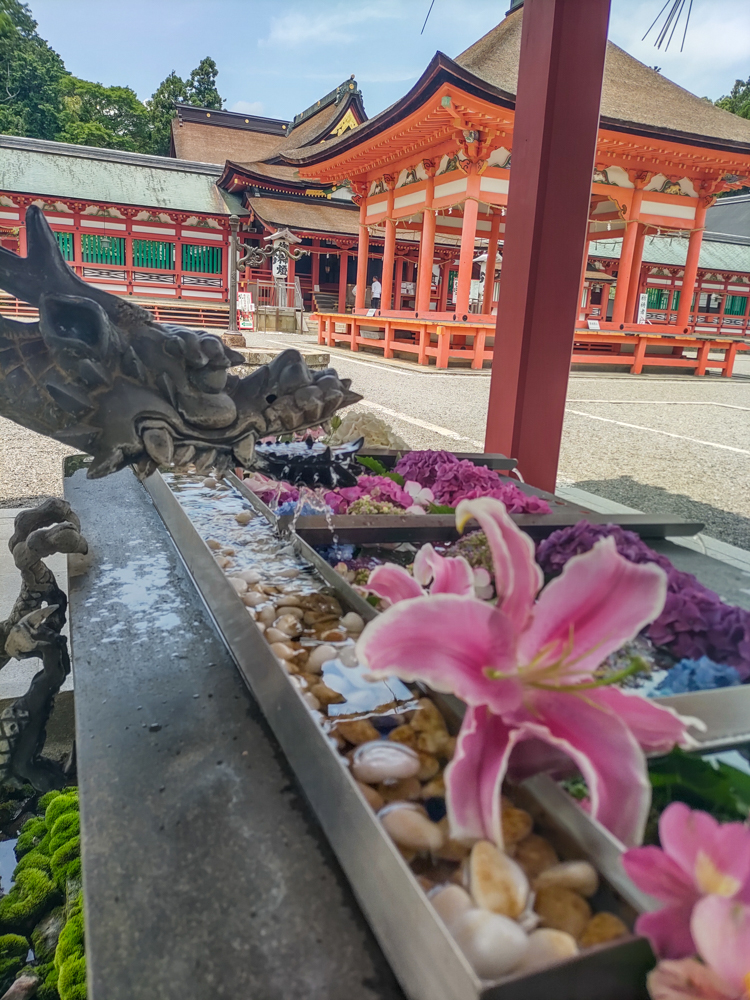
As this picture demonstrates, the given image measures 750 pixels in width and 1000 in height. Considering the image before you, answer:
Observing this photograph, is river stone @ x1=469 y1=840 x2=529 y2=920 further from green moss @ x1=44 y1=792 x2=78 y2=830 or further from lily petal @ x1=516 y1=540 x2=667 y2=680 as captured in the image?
green moss @ x1=44 y1=792 x2=78 y2=830

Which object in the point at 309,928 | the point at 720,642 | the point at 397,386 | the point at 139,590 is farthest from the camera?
the point at 397,386

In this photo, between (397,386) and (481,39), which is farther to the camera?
(481,39)

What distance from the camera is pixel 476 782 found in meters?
0.61

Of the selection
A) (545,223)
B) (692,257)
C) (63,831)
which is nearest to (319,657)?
(63,831)

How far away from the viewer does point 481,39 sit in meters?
13.0

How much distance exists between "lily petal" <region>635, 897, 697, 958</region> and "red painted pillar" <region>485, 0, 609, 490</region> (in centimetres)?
A: 260

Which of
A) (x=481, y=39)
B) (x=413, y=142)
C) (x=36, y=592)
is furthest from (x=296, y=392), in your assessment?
(x=481, y=39)

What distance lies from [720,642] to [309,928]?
96 centimetres

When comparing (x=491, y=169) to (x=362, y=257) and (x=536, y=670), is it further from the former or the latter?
(x=536, y=670)

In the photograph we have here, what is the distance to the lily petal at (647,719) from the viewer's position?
0.63 metres

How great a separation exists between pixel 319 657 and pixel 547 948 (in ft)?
2.01

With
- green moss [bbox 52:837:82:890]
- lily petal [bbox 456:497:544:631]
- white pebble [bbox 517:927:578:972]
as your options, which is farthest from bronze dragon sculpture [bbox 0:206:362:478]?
green moss [bbox 52:837:82:890]

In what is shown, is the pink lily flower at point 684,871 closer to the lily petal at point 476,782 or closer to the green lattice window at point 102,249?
the lily petal at point 476,782

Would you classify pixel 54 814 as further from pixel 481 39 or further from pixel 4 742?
pixel 481 39
